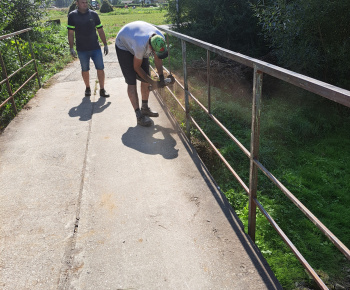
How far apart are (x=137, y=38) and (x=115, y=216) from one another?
239 cm

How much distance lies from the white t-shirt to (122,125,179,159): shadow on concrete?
0.99 metres

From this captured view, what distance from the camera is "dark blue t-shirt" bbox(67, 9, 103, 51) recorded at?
5.70 metres

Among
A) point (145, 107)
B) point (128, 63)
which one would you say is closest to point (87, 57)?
point (128, 63)

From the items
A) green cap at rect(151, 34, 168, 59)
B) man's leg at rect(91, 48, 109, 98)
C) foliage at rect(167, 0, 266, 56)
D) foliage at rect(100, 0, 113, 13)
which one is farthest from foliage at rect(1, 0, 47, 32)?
foliage at rect(100, 0, 113, 13)

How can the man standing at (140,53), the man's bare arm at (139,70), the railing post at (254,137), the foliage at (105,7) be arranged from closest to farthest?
the railing post at (254,137)
the man standing at (140,53)
the man's bare arm at (139,70)
the foliage at (105,7)

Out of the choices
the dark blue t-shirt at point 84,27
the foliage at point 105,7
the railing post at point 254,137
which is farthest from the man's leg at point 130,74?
the foliage at point 105,7

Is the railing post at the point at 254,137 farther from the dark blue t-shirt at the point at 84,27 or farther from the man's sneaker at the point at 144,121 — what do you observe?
the dark blue t-shirt at the point at 84,27

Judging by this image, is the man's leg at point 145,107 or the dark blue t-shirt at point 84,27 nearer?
the man's leg at point 145,107

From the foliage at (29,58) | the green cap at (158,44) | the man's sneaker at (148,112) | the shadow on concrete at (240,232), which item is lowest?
the shadow on concrete at (240,232)

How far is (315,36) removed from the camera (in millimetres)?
7129

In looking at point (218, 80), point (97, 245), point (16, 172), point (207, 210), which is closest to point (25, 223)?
point (97, 245)

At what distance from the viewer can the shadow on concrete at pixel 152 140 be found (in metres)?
Result: 3.96

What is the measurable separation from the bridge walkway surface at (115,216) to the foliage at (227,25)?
6987 mm

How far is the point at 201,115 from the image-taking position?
20.2 feet
